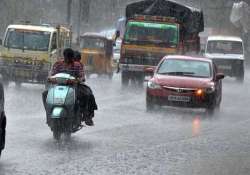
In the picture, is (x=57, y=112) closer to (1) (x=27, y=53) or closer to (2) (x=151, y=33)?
(1) (x=27, y=53)

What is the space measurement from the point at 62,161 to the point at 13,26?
17.5m

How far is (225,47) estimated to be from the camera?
135 ft

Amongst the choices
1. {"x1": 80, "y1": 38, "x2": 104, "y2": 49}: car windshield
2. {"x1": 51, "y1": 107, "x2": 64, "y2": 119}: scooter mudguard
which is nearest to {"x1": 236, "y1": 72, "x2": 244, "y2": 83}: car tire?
{"x1": 80, "y1": 38, "x2": 104, "y2": 49}: car windshield

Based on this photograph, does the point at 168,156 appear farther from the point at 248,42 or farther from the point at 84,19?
the point at 248,42

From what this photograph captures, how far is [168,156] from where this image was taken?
494 inches

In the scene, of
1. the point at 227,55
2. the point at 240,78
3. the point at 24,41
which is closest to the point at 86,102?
the point at 24,41

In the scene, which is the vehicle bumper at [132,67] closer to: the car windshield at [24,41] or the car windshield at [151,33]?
the car windshield at [151,33]

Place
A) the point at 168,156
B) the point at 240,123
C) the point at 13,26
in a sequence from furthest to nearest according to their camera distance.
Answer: the point at 13,26 → the point at 240,123 → the point at 168,156

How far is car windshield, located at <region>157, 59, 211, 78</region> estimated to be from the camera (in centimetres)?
2189

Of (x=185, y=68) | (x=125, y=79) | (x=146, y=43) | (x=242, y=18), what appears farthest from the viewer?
(x=242, y=18)

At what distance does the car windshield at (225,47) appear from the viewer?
41.0 metres

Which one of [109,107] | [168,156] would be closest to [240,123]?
[109,107]

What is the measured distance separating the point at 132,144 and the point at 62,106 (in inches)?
50.9

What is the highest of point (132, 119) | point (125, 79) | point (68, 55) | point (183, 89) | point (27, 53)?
point (68, 55)
